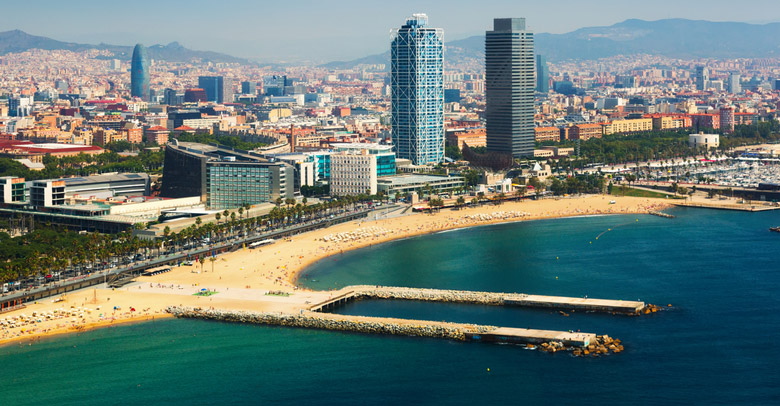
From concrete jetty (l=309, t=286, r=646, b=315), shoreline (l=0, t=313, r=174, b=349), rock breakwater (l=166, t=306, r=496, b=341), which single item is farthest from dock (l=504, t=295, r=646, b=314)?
shoreline (l=0, t=313, r=174, b=349)

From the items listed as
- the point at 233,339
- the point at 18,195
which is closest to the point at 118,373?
the point at 233,339

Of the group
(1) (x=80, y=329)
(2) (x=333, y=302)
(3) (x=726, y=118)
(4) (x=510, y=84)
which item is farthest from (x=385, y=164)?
(3) (x=726, y=118)

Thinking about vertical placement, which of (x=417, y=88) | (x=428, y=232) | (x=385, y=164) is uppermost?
(x=417, y=88)

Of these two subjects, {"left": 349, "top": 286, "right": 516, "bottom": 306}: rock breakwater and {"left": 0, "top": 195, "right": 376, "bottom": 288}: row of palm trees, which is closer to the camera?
{"left": 349, "top": 286, "right": 516, "bottom": 306}: rock breakwater

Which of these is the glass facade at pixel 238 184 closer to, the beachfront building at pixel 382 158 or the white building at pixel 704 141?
the beachfront building at pixel 382 158

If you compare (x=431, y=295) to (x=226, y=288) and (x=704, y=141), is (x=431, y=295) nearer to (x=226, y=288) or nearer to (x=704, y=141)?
(x=226, y=288)

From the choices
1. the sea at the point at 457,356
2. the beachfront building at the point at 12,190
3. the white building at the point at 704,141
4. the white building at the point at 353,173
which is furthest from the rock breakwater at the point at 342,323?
the white building at the point at 704,141

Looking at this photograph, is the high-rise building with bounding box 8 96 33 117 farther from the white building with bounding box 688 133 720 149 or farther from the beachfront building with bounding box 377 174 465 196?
the white building with bounding box 688 133 720 149
